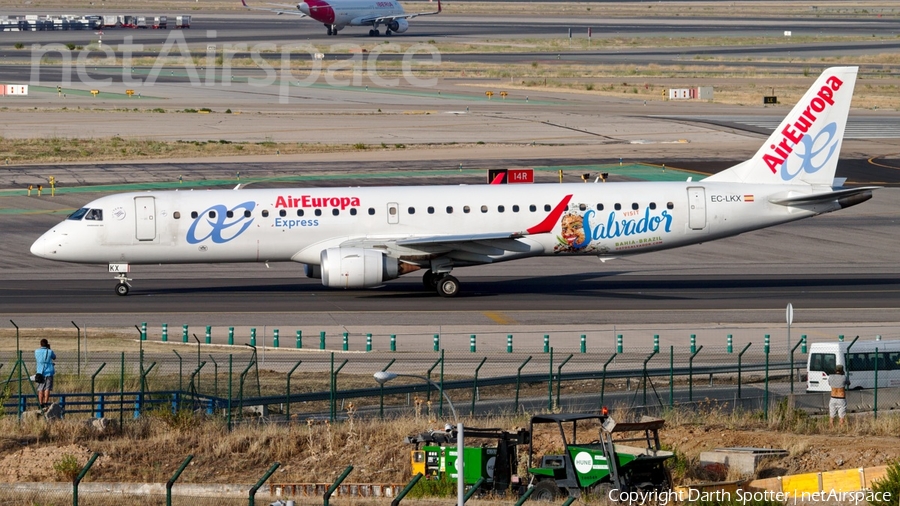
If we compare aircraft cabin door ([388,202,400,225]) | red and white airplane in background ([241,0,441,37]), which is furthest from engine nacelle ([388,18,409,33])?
aircraft cabin door ([388,202,400,225])

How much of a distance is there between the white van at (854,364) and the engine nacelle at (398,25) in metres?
151

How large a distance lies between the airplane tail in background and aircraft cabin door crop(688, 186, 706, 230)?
230 centimetres

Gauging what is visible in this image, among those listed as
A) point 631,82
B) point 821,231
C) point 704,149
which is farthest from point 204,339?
point 631,82

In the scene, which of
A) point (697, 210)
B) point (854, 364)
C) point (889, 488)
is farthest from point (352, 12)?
point (889, 488)

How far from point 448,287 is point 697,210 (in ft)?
32.2

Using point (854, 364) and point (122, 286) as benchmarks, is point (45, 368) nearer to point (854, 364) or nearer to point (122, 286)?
point (122, 286)

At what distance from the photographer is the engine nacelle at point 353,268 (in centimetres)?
4494

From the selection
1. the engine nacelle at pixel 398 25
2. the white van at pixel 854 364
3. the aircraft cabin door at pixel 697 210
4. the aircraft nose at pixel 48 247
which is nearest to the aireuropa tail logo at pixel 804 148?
the aircraft cabin door at pixel 697 210

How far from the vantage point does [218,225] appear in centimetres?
4619

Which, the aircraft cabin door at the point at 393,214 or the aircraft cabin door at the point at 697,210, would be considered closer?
the aircraft cabin door at the point at 393,214

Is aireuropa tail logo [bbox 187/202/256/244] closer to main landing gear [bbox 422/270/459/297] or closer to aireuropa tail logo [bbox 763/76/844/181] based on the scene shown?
main landing gear [bbox 422/270/459/297]

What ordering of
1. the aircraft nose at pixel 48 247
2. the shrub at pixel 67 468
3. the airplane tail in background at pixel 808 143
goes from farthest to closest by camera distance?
the airplane tail in background at pixel 808 143 < the aircraft nose at pixel 48 247 < the shrub at pixel 67 468

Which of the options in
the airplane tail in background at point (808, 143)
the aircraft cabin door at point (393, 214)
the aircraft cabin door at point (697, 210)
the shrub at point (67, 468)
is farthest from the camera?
the airplane tail in background at point (808, 143)

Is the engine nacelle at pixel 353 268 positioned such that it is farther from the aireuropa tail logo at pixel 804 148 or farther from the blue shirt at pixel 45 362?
the aireuropa tail logo at pixel 804 148
